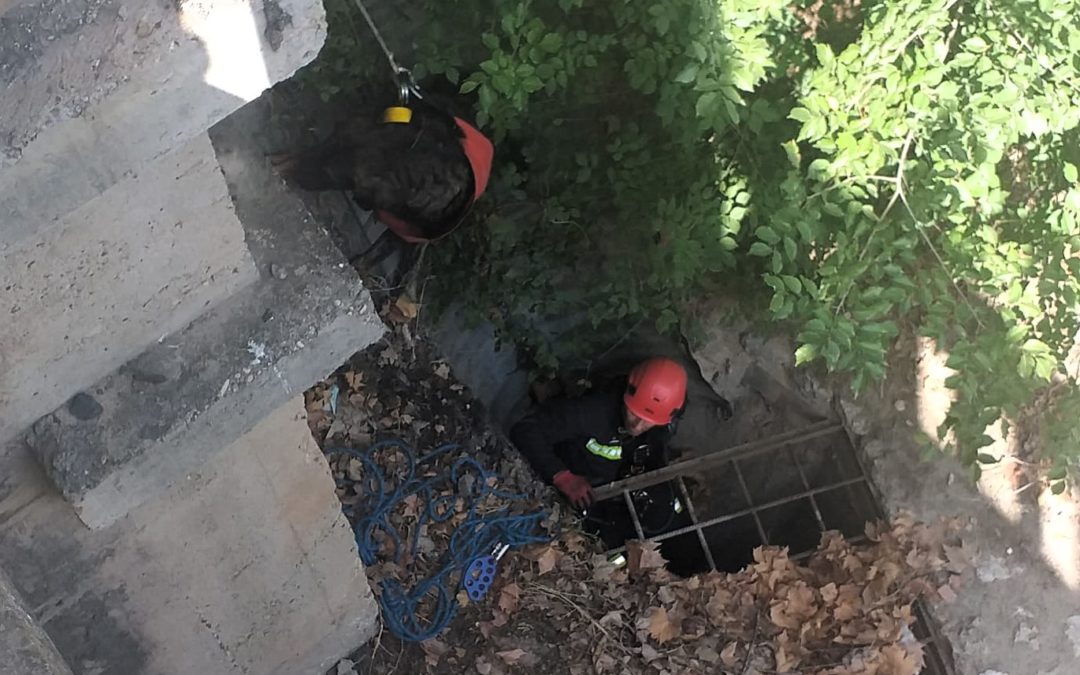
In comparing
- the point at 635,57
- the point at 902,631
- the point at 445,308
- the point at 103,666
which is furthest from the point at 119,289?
the point at 902,631

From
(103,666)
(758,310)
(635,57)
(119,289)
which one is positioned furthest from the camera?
(758,310)

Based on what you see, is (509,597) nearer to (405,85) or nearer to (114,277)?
(405,85)

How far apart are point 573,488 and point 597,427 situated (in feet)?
1.22

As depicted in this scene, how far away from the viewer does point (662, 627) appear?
3.79 m

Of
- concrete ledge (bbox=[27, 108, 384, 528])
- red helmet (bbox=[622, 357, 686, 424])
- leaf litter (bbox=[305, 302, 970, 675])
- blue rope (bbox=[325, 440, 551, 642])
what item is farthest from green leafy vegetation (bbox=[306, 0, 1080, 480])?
concrete ledge (bbox=[27, 108, 384, 528])

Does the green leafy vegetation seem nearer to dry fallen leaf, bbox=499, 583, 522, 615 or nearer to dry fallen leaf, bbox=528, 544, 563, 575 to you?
dry fallen leaf, bbox=528, 544, 563, 575

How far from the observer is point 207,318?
1757 mm

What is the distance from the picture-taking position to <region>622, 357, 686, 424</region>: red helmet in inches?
176

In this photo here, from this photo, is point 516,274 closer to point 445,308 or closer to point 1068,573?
point 445,308

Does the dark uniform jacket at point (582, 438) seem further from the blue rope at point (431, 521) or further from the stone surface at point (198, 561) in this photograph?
the stone surface at point (198, 561)

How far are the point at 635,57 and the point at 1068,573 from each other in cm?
280

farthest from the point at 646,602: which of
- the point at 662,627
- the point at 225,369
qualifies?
the point at 225,369

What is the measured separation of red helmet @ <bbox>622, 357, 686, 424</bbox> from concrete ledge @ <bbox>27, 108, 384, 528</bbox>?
2.78 metres

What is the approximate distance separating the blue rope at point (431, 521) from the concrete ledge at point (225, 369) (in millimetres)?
2219
